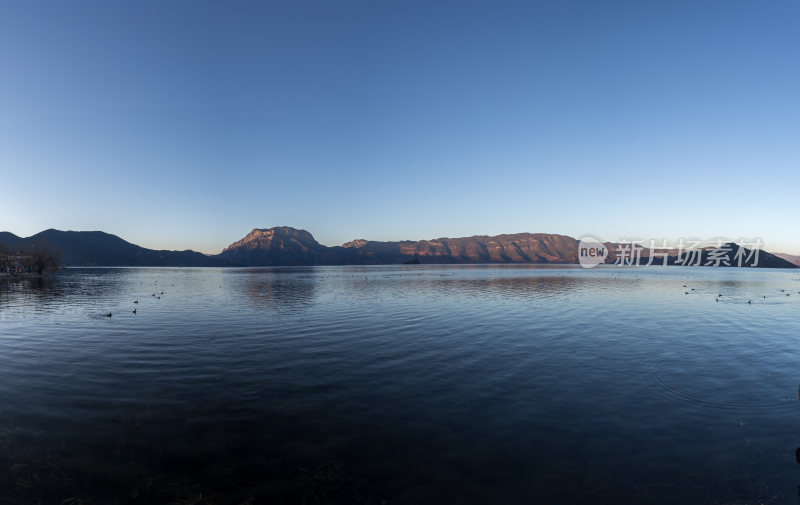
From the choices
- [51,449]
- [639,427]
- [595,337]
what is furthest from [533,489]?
[595,337]

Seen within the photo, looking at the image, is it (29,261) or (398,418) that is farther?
(29,261)

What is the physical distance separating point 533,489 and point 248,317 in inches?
1281

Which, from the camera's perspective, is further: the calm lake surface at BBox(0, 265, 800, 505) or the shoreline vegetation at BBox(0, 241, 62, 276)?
the shoreline vegetation at BBox(0, 241, 62, 276)

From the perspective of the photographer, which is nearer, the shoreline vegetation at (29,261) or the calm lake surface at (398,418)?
the calm lake surface at (398,418)

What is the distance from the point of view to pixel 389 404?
44.2 ft

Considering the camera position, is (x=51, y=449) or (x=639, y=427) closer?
(x=51, y=449)

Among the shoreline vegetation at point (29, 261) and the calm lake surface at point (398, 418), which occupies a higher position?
the shoreline vegetation at point (29, 261)

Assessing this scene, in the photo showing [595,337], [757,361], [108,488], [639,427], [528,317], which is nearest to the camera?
[108,488]

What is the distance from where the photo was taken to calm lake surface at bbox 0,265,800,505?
856 cm

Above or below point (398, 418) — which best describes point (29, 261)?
above

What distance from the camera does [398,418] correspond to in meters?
12.2

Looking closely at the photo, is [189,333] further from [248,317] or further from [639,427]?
[639,427]

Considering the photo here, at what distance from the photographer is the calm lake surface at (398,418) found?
8.56 m

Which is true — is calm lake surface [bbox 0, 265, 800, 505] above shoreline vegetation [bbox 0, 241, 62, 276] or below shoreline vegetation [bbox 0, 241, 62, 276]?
below
